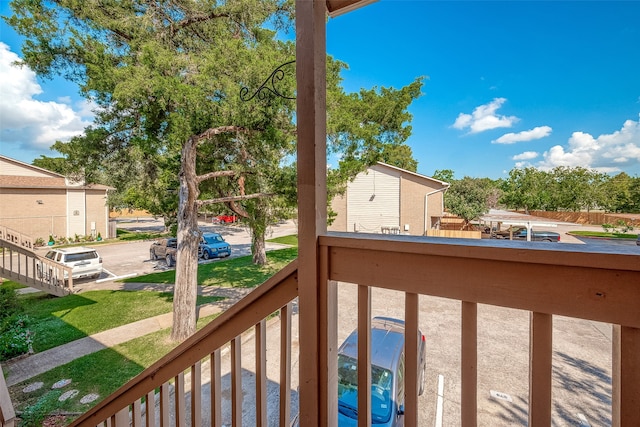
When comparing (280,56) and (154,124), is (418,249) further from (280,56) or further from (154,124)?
(154,124)

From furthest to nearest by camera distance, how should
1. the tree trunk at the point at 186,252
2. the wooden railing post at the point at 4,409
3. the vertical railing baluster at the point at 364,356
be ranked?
the tree trunk at the point at 186,252, the wooden railing post at the point at 4,409, the vertical railing baluster at the point at 364,356

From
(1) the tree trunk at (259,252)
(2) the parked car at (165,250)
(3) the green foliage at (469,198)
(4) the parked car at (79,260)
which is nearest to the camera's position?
Result: (3) the green foliage at (469,198)

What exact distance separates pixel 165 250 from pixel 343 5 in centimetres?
874

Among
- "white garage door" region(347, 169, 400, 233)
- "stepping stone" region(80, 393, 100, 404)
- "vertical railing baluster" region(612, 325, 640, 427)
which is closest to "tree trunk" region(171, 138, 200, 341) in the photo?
"stepping stone" region(80, 393, 100, 404)

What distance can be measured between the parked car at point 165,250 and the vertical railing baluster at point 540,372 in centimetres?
832

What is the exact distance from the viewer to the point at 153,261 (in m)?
8.09

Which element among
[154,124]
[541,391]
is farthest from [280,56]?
[541,391]

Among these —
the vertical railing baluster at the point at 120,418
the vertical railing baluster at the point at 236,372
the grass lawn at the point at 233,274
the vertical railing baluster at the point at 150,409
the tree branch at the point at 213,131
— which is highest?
the tree branch at the point at 213,131

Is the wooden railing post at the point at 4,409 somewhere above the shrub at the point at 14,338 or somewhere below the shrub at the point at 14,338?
above

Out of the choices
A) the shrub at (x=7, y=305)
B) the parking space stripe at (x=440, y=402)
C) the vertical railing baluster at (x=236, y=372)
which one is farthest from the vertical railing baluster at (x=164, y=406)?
the shrub at (x=7, y=305)

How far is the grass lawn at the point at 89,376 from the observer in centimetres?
276

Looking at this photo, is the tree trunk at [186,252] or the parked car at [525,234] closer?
the parked car at [525,234]

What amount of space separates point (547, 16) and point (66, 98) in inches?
208

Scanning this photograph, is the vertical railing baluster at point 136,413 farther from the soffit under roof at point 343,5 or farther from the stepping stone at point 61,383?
the stepping stone at point 61,383
